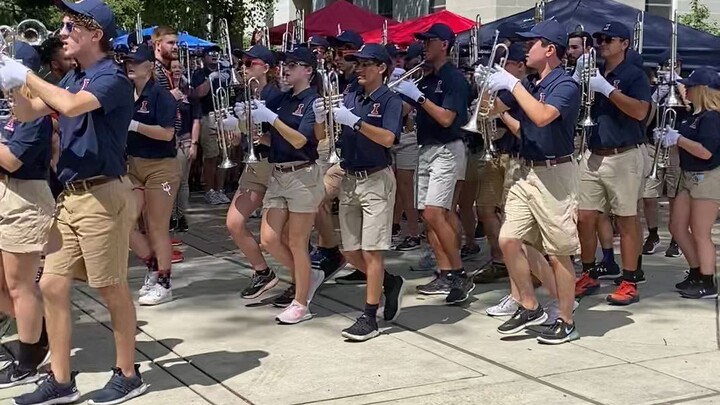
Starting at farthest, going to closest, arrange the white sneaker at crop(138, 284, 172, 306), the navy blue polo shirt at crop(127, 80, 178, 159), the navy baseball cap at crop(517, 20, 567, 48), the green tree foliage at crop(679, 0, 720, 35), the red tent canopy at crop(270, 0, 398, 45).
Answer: the green tree foliage at crop(679, 0, 720, 35) → the red tent canopy at crop(270, 0, 398, 45) → the white sneaker at crop(138, 284, 172, 306) → the navy blue polo shirt at crop(127, 80, 178, 159) → the navy baseball cap at crop(517, 20, 567, 48)

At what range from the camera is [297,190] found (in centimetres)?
628

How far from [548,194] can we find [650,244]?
12.0ft

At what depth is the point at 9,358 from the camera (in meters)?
5.32

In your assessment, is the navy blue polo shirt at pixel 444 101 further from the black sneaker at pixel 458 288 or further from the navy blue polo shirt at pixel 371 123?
the black sneaker at pixel 458 288

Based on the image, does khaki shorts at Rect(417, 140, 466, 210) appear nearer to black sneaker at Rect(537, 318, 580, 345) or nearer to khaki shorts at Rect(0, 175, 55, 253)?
black sneaker at Rect(537, 318, 580, 345)

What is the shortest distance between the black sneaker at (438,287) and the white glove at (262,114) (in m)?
1.88

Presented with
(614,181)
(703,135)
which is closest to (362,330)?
(614,181)

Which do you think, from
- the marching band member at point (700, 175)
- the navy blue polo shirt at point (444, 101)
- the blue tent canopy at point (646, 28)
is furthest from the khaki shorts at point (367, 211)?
the blue tent canopy at point (646, 28)

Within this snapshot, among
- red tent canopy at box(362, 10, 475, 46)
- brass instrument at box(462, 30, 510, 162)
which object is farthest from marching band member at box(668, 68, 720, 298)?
red tent canopy at box(362, 10, 475, 46)

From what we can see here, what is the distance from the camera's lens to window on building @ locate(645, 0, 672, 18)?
56.3ft

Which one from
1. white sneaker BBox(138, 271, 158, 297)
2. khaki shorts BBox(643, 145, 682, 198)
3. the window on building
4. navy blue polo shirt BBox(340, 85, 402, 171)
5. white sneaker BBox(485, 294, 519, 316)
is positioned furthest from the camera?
the window on building

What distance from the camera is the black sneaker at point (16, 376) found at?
494 cm

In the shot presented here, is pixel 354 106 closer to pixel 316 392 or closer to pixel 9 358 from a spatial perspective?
pixel 316 392

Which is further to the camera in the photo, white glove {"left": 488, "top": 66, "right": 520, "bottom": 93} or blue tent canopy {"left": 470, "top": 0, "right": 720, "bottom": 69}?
blue tent canopy {"left": 470, "top": 0, "right": 720, "bottom": 69}
